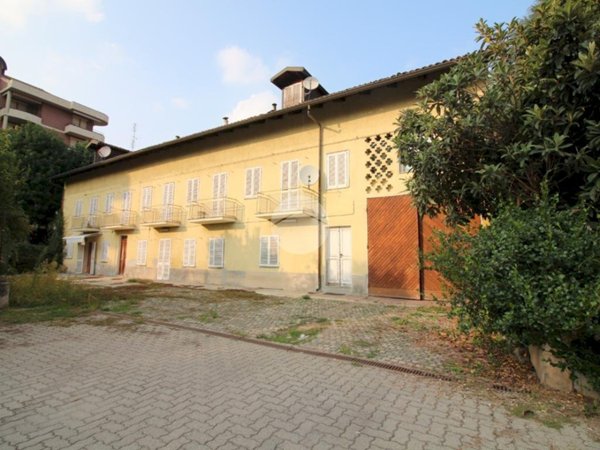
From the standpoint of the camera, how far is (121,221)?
20.2m

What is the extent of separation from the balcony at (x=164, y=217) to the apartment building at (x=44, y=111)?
55.0 feet

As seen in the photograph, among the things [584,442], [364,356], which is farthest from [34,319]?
[584,442]

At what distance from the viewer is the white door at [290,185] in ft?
44.2

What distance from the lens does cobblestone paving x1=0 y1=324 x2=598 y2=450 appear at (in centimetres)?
271

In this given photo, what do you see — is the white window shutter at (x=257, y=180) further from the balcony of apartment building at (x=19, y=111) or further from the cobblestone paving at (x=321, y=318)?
the balcony of apartment building at (x=19, y=111)

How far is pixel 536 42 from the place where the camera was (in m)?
4.38

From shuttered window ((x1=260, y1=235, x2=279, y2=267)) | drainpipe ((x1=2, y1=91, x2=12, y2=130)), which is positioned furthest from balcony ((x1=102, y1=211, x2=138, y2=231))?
drainpipe ((x1=2, y1=91, x2=12, y2=130))

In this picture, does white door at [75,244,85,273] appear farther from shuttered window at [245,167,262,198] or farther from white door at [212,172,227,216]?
shuttered window at [245,167,262,198]

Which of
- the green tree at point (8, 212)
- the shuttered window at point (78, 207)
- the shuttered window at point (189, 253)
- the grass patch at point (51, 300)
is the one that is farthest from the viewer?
the shuttered window at point (78, 207)

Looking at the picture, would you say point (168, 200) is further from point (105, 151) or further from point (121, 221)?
point (105, 151)

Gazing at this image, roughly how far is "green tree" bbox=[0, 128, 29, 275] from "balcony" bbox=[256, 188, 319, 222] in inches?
300

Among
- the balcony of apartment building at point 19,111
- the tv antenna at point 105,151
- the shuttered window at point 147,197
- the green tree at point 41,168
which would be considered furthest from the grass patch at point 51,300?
the balcony of apartment building at point 19,111

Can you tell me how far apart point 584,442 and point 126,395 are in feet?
13.8

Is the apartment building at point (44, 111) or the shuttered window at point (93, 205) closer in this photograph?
the shuttered window at point (93, 205)
